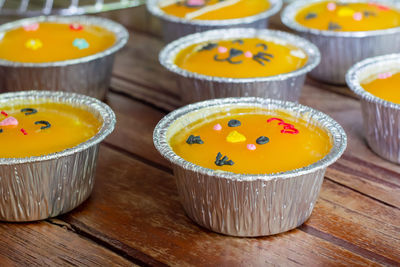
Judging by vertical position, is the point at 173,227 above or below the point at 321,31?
below

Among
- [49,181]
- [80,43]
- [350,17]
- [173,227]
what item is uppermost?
[350,17]

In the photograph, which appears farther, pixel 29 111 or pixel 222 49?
pixel 222 49

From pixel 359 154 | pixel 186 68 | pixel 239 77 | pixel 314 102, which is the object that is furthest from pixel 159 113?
pixel 359 154

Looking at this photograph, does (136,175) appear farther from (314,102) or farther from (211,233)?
(314,102)

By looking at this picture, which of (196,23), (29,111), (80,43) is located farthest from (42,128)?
(196,23)

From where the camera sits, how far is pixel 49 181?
1.97m

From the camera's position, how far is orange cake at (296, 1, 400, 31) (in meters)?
2.97

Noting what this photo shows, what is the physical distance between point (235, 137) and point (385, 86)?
2.35 ft

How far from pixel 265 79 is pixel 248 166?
2.06ft

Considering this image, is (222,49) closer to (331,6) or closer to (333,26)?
(333,26)

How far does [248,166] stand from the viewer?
189cm

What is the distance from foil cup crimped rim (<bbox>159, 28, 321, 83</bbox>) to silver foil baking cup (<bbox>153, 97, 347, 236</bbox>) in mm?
435

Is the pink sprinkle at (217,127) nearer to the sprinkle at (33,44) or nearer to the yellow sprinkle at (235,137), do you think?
the yellow sprinkle at (235,137)

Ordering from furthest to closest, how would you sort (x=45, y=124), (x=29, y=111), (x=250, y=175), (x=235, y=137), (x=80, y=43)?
(x=80, y=43)
(x=29, y=111)
(x=45, y=124)
(x=235, y=137)
(x=250, y=175)
